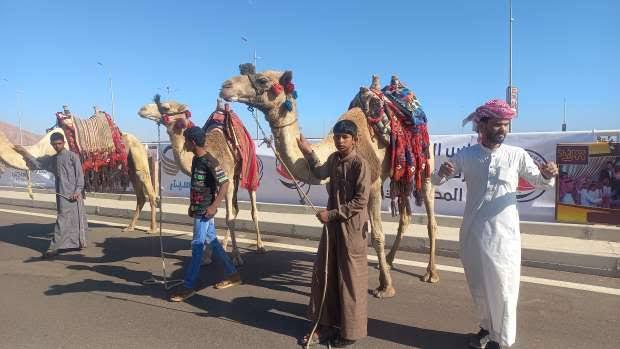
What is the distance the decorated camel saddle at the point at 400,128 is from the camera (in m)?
4.82

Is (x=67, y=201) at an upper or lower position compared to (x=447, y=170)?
lower

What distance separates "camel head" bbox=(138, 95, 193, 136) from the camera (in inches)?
255

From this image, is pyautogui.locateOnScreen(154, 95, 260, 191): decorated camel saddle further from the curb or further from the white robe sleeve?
the white robe sleeve

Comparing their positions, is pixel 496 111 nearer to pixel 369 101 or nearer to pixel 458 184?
pixel 369 101

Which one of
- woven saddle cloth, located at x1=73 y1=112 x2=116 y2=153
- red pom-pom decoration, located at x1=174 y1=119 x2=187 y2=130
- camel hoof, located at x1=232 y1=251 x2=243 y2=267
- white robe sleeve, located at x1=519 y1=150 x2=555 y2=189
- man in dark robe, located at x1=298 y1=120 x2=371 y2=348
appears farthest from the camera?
woven saddle cloth, located at x1=73 y1=112 x2=116 y2=153

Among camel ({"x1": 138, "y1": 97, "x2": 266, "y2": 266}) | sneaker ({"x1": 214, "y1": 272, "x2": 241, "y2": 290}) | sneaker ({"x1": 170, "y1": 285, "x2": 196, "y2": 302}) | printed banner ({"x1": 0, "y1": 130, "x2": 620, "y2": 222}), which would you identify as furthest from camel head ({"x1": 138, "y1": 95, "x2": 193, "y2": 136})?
sneaker ({"x1": 170, "y1": 285, "x2": 196, "y2": 302})

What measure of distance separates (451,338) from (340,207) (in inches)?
60.8

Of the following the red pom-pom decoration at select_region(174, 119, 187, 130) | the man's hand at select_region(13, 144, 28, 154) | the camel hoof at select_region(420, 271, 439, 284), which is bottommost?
the camel hoof at select_region(420, 271, 439, 284)

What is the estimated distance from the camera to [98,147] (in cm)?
876

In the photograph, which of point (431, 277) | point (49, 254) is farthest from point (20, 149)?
point (431, 277)

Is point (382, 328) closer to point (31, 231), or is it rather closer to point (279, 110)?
point (279, 110)

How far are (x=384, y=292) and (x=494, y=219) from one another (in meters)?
1.86

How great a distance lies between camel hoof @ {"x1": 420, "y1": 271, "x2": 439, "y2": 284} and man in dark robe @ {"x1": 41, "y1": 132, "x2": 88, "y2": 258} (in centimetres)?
554

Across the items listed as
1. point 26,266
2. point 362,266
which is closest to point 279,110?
point 362,266
